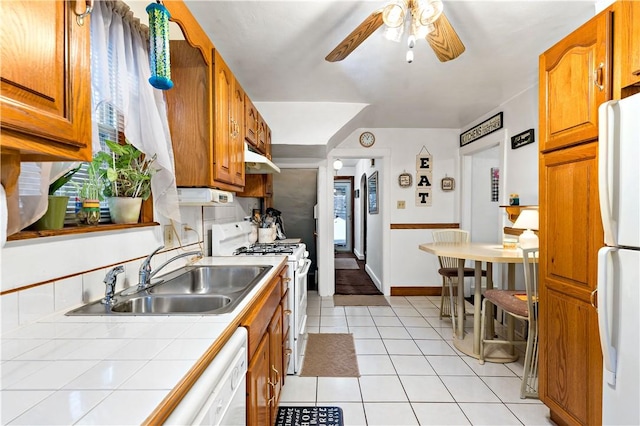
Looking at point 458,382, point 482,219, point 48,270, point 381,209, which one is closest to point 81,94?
point 48,270

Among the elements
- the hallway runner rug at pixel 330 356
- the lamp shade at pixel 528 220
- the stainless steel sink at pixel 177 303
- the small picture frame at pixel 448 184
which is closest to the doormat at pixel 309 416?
the hallway runner rug at pixel 330 356

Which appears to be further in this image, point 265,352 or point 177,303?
point 265,352

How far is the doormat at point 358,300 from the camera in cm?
405

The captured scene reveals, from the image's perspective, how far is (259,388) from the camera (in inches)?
51.3

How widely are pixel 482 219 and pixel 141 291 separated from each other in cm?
435

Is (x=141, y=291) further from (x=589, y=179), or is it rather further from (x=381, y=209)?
(x=381, y=209)

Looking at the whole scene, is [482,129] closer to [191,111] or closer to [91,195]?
[191,111]

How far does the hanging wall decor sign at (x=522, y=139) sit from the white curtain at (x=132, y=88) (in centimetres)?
307

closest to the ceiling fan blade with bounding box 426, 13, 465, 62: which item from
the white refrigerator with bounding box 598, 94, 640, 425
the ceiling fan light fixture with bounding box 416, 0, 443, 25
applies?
the ceiling fan light fixture with bounding box 416, 0, 443, 25

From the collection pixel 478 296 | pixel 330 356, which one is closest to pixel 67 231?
pixel 330 356

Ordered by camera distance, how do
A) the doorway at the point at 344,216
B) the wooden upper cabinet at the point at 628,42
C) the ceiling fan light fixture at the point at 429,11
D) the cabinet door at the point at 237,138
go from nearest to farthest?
the wooden upper cabinet at the point at 628,42 < the ceiling fan light fixture at the point at 429,11 < the cabinet door at the point at 237,138 < the doorway at the point at 344,216

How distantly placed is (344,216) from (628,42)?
26.1 ft

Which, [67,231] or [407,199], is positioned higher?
[407,199]

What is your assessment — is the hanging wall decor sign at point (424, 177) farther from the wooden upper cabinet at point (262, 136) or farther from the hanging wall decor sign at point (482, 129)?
the wooden upper cabinet at point (262, 136)
